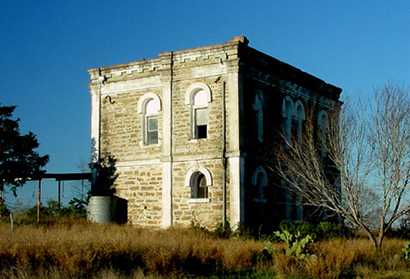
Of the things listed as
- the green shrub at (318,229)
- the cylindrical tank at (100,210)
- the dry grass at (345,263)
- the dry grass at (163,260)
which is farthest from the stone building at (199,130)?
the dry grass at (163,260)

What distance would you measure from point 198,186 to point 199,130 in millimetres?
2455

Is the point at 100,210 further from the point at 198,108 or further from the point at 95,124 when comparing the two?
the point at 198,108

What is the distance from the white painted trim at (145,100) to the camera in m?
30.3

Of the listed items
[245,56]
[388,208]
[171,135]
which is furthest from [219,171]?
[388,208]

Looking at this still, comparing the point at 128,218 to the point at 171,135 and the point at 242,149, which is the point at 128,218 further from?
the point at 242,149

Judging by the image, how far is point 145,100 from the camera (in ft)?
101

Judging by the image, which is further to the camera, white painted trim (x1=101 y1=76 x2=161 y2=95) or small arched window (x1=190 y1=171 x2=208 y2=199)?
white painted trim (x1=101 y1=76 x2=161 y2=95)

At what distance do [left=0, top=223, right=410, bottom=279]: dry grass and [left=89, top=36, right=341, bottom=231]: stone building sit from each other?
22.8 feet

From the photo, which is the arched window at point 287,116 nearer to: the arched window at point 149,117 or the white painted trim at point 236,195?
the white painted trim at point 236,195

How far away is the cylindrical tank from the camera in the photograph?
29.6 m

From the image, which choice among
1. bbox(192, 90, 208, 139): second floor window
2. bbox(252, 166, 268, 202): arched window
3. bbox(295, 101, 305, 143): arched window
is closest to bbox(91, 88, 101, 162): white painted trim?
bbox(192, 90, 208, 139): second floor window

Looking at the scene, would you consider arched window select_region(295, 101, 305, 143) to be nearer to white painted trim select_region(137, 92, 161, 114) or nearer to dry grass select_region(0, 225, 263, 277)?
white painted trim select_region(137, 92, 161, 114)

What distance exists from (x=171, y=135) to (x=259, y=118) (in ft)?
13.0

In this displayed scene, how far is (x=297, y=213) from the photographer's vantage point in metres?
32.2
